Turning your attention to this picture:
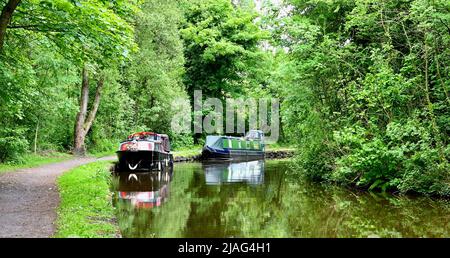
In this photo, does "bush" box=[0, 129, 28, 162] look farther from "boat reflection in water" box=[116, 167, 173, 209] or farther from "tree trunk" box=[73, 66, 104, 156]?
"tree trunk" box=[73, 66, 104, 156]

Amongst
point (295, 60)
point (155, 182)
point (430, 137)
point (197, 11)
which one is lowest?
point (155, 182)

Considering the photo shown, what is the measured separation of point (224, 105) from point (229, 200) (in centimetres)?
2301

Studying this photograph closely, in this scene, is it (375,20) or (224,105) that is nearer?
(375,20)

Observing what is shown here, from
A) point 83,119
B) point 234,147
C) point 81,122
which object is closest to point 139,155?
point 81,122

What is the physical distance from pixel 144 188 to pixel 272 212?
5344 millimetres

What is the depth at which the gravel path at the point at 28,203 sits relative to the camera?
6.39 m

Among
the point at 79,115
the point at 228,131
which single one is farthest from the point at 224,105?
the point at 79,115

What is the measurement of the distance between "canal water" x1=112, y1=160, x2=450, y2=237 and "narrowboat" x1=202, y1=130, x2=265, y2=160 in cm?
1244

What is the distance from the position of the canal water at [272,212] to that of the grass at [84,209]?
41 cm

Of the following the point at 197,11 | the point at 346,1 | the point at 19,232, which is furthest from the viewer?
the point at 197,11

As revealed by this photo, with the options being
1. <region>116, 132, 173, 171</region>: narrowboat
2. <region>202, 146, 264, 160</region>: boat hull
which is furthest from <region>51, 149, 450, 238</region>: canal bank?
<region>202, 146, 264, 160</region>: boat hull

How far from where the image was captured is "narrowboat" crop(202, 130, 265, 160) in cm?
2678

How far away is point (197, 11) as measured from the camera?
3341 centimetres

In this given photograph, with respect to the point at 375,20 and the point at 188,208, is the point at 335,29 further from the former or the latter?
the point at 188,208
